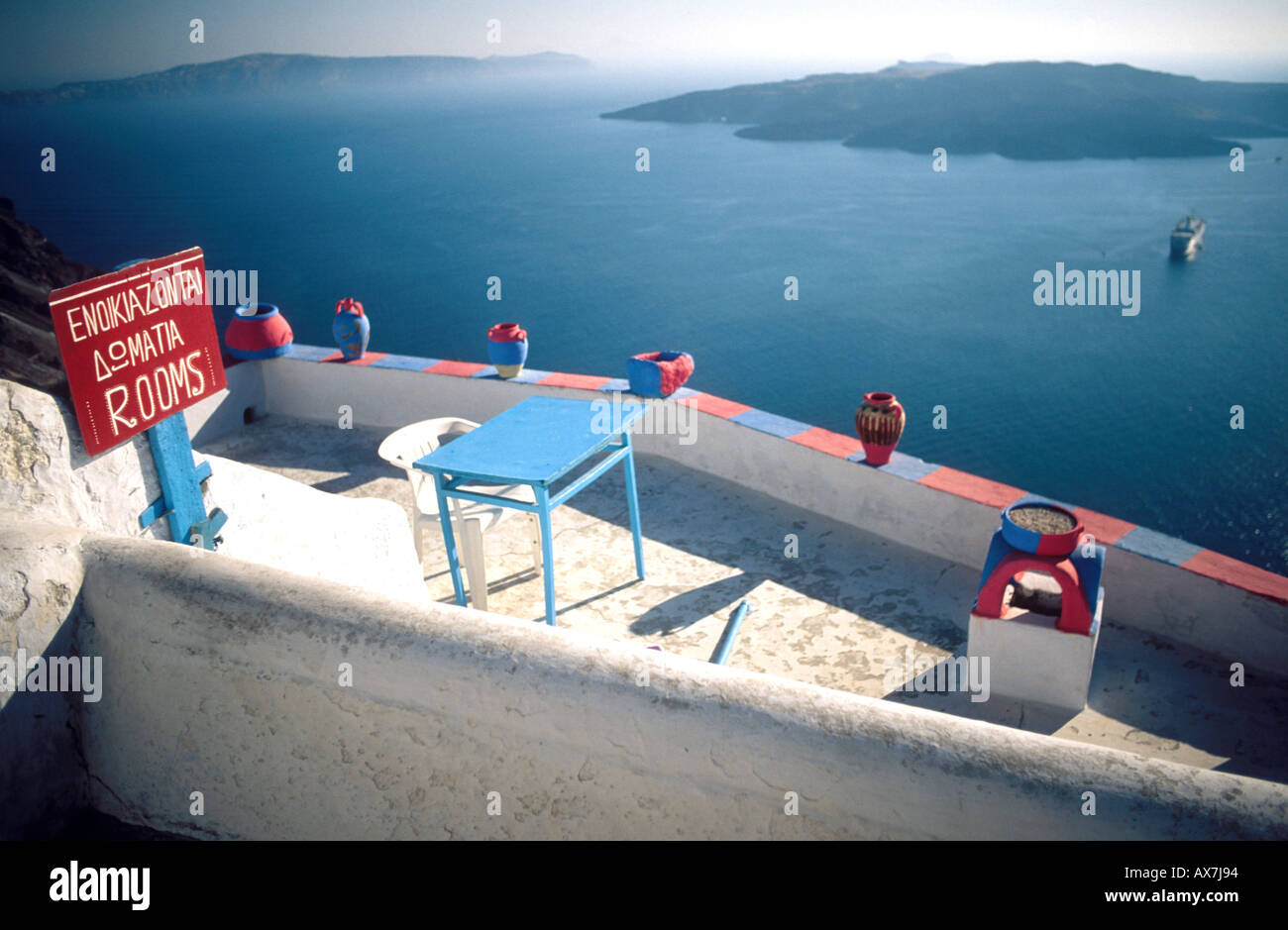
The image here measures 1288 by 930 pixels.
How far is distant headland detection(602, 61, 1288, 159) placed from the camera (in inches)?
2985

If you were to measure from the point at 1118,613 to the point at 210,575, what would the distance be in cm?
390

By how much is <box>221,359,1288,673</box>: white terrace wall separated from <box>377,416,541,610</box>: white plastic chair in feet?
3.75

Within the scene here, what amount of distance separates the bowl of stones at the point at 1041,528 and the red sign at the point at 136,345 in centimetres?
305

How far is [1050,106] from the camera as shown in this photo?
8138cm

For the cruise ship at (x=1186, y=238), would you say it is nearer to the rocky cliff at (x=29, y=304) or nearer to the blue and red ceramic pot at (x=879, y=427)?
the rocky cliff at (x=29, y=304)

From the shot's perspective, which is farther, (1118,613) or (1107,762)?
(1118,613)

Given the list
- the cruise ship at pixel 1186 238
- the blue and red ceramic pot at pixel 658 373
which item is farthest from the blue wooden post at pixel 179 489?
the cruise ship at pixel 1186 238

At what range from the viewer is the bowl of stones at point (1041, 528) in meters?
3.60

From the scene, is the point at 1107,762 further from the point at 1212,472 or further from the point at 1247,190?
the point at 1247,190

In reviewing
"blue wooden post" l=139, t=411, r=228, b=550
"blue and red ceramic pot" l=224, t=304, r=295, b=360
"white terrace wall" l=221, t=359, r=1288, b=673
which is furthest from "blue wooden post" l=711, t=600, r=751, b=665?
"blue and red ceramic pot" l=224, t=304, r=295, b=360

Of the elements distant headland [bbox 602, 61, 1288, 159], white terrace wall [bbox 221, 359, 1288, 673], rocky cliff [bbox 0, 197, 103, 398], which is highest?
distant headland [bbox 602, 61, 1288, 159]

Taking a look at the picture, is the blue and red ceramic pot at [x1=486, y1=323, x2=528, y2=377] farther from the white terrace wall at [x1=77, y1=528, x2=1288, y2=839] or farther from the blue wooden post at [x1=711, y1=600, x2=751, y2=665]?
the white terrace wall at [x1=77, y1=528, x2=1288, y2=839]
